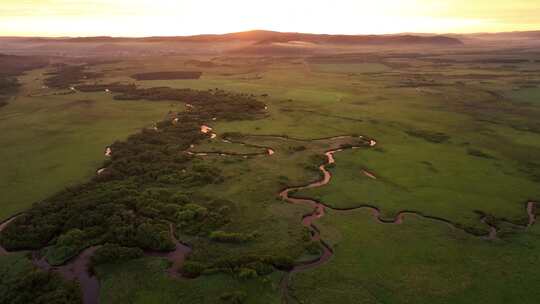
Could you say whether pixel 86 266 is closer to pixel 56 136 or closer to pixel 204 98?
pixel 56 136

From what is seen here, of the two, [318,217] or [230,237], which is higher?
[230,237]

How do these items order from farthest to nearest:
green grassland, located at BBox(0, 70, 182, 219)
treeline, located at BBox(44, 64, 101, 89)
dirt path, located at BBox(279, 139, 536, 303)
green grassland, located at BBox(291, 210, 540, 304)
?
treeline, located at BBox(44, 64, 101, 89) < green grassland, located at BBox(0, 70, 182, 219) < dirt path, located at BBox(279, 139, 536, 303) < green grassland, located at BBox(291, 210, 540, 304)

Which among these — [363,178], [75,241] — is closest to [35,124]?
[75,241]

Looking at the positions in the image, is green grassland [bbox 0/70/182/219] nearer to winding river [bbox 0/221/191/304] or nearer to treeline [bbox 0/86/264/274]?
treeline [bbox 0/86/264/274]

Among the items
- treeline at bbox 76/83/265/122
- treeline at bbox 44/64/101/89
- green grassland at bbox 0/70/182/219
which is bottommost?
green grassland at bbox 0/70/182/219

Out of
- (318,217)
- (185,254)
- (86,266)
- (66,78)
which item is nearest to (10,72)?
(66,78)

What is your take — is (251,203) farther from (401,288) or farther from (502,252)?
(502,252)

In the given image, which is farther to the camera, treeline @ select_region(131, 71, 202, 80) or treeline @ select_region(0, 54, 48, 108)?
treeline @ select_region(131, 71, 202, 80)

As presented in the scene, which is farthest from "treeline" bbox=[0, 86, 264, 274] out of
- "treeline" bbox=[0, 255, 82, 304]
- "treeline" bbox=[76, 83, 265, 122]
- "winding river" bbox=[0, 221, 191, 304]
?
"treeline" bbox=[76, 83, 265, 122]

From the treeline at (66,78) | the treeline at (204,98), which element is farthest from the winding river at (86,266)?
the treeline at (66,78)
